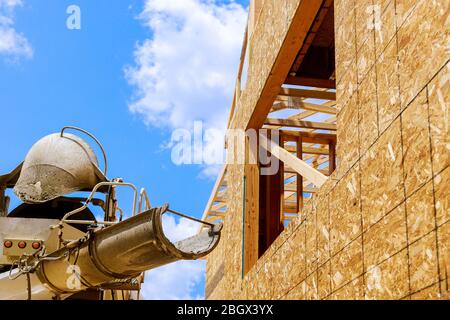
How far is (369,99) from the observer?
571 cm

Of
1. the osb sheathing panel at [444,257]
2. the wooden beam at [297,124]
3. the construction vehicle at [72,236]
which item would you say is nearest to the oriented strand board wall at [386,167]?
the osb sheathing panel at [444,257]

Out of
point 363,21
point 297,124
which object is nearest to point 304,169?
point 363,21

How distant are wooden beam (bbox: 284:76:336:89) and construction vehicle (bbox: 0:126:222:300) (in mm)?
5460

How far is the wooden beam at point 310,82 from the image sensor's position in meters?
11.8

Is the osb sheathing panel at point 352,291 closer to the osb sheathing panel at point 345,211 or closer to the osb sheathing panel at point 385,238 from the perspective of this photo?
the osb sheathing panel at point 385,238

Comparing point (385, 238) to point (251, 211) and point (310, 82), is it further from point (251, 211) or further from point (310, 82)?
point (310, 82)

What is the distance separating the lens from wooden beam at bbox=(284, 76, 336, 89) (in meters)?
11.8

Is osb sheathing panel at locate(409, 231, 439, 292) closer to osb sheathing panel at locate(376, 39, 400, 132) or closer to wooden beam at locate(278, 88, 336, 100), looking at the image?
osb sheathing panel at locate(376, 39, 400, 132)

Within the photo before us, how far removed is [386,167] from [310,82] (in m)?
6.91

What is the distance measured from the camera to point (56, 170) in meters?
6.69

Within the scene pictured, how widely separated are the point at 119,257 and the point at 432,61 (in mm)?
2775

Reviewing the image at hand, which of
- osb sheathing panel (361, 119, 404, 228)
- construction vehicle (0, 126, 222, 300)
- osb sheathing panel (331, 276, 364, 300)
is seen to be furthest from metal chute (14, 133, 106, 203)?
osb sheathing panel (361, 119, 404, 228)
